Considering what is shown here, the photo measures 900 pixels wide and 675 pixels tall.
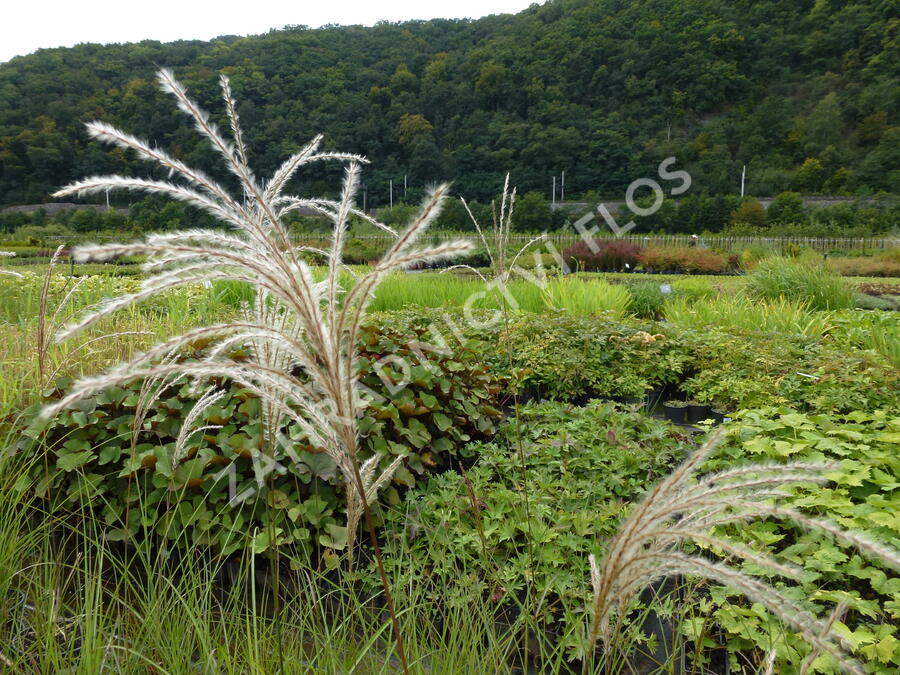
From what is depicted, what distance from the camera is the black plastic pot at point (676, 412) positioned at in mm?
4273

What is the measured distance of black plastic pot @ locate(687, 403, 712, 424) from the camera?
4266 millimetres

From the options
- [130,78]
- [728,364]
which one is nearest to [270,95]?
[130,78]

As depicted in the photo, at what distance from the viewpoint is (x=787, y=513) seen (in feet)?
1.94

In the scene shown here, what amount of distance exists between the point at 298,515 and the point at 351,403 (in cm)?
165

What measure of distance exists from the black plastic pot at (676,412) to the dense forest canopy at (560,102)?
3881 centimetres

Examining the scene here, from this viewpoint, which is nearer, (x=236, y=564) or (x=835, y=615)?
(x=835, y=615)

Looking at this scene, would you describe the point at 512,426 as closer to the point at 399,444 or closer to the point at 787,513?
the point at 399,444

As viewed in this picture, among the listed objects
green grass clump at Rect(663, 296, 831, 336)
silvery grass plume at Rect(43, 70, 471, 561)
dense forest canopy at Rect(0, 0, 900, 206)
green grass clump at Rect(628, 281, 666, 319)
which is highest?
dense forest canopy at Rect(0, 0, 900, 206)

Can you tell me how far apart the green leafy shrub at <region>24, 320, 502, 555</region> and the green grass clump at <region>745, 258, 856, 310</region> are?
7.01 meters

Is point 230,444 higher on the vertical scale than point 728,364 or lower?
higher

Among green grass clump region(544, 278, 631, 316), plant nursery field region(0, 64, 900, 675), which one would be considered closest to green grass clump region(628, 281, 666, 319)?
green grass clump region(544, 278, 631, 316)

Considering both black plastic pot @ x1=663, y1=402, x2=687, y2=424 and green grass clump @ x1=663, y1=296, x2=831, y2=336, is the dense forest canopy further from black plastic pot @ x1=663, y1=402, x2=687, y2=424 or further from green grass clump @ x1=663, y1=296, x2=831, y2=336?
black plastic pot @ x1=663, y1=402, x2=687, y2=424

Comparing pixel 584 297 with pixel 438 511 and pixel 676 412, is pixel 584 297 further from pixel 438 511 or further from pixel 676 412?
pixel 438 511

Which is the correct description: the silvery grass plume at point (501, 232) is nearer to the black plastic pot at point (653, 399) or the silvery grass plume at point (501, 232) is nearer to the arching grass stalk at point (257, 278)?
the arching grass stalk at point (257, 278)
